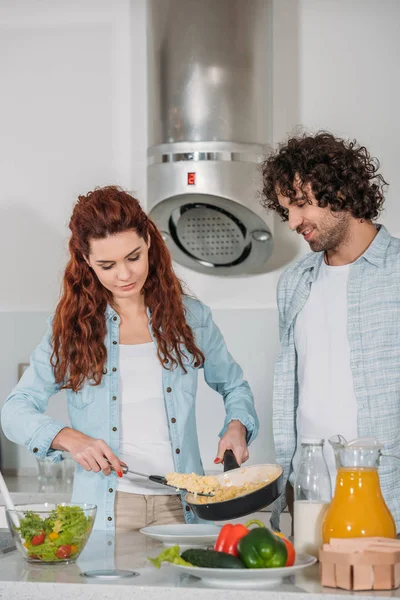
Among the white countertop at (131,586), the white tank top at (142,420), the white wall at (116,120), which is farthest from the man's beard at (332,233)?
the white wall at (116,120)

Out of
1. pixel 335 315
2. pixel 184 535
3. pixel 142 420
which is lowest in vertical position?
pixel 184 535

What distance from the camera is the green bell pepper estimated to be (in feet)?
4.30

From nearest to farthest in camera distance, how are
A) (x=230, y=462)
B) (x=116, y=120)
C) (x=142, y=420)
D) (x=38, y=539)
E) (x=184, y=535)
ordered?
(x=38, y=539) → (x=184, y=535) → (x=230, y=462) → (x=142, y=420) → (x=116, y=120)

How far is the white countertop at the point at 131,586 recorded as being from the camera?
4.17ft

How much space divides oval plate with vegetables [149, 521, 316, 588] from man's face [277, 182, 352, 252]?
836mm

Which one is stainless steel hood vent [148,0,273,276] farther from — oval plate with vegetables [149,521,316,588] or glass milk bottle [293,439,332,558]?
oval plate with vegetables [149,521,316,588]

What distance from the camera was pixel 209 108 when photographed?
112 inches

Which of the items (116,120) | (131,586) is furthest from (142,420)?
(116,120)

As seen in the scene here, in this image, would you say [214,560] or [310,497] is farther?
[310,497]

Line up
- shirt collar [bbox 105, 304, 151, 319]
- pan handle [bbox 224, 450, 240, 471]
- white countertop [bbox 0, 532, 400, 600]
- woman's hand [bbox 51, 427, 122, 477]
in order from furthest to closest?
shirt collar [bbox 105, 304, 151, 319] < pan handle [bbox 224, 450, 240, 471] < woman's hand [bbox 51, 427, 122, 477] < white countertop [bbox 0, 532, 400, 600]

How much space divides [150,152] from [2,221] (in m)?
0.82

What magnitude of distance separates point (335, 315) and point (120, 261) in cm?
51

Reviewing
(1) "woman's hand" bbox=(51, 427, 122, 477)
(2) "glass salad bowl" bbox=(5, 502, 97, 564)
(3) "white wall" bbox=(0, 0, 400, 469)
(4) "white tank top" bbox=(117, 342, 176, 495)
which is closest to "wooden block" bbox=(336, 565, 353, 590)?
(2) "glass salad bowl" bbox=(5, 502, 97, 564)

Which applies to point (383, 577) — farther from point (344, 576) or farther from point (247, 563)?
point (247, 563)
